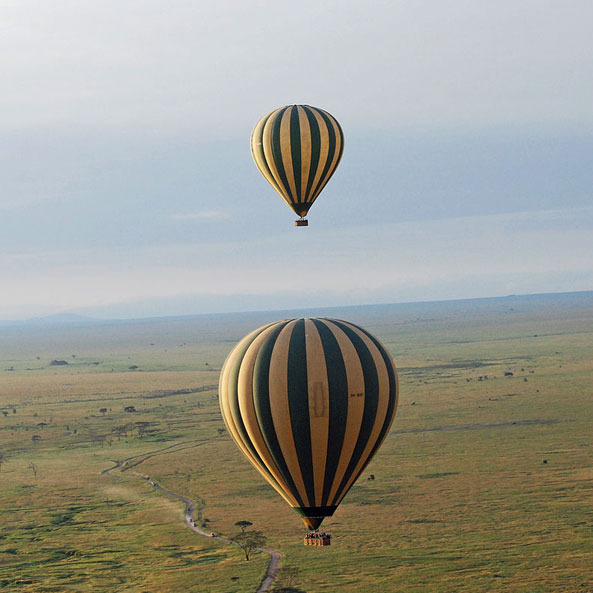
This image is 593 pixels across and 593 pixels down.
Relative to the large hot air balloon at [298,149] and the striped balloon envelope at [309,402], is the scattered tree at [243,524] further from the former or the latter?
the striped balloon envelope at [309,402]

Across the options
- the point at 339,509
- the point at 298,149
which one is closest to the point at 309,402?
the point at 298,149

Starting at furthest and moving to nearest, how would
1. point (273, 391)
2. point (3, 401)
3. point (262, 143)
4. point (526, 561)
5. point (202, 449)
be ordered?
point (3, 401) < point (202, 449) < point (526, 561) < point (262, 143) < point (273, 391)

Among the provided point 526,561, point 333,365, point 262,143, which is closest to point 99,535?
point 526,561

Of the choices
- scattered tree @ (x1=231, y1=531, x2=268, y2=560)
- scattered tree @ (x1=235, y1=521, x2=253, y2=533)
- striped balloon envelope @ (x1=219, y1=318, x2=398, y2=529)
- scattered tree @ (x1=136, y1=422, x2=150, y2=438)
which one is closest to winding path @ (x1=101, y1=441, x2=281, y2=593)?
scattered tree @ (x1=231, y1=531, x2=268, y2=560)

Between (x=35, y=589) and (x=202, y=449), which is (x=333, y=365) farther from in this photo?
(x=202, y=449)

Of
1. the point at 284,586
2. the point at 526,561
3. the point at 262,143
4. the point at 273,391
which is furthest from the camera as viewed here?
the point at 526,561

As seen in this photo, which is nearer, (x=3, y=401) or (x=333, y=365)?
(x=333, y=365)
